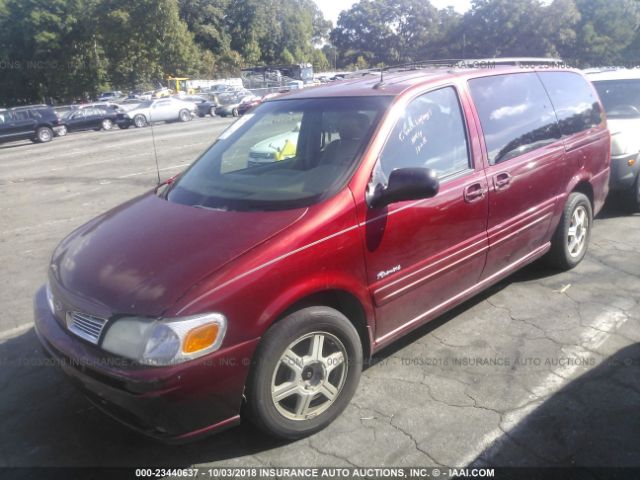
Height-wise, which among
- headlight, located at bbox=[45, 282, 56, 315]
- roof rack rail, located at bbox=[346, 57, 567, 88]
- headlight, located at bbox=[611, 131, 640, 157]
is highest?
roof rack rail, located at bbox=[346, 57, 567, 88]

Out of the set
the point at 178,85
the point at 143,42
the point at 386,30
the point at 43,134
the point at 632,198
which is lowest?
the point at 43,134

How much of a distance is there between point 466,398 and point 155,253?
197cm

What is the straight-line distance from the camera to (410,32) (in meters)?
65.4

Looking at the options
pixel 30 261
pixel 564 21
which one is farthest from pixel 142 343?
pixel 564 21

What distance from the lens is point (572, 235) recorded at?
498 cm

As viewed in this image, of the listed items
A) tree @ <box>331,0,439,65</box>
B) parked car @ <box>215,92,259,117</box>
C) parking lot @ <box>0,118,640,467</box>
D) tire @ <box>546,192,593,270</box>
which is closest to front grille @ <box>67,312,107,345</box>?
parking lot @ <box>0,118,640,467</box>

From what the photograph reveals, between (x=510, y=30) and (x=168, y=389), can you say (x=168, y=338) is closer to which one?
(x=168, y=389)

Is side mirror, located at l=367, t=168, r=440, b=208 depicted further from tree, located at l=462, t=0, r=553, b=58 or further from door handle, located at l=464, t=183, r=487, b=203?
tree, located at l=462, t=0, r=553, b=58

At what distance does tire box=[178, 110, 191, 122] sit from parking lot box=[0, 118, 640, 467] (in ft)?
92.0

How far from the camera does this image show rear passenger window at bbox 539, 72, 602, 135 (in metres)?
4.73

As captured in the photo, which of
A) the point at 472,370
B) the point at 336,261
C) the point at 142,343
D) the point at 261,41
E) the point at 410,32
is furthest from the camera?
the point at 261,41

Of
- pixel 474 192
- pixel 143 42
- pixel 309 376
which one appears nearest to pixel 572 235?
pixel 474 192

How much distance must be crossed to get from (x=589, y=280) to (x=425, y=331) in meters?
1.81

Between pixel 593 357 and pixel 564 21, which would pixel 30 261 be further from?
pixel 564 21
